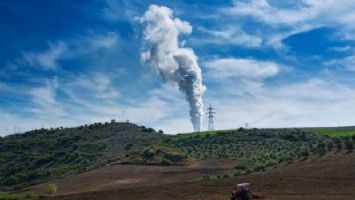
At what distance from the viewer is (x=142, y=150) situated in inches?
4375

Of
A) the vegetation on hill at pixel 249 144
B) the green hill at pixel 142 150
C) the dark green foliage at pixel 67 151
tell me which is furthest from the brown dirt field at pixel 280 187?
the dark green foliage at pixel 67 151

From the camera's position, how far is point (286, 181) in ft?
168

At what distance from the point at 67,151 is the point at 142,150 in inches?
1244

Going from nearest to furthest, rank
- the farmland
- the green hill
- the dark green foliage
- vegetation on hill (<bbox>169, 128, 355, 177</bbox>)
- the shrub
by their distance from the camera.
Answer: the farmland < the shrub < the green hill < vegetation on hill (<bbox>169, 128, 355, 177</bbox>) < the dark green foliage

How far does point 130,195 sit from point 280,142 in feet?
247

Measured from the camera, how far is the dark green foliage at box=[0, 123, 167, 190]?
107 meters

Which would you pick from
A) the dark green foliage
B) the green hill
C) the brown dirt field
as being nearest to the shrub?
the green hill

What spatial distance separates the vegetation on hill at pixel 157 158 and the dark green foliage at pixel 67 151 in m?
7.31

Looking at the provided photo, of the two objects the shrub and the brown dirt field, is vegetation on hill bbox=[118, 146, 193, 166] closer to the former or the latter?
A: the brown dirt field

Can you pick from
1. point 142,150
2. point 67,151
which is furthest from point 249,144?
point 67,151

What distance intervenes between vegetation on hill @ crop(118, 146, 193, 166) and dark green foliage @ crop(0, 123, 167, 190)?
731 cm

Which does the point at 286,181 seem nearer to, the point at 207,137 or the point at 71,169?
the point at 71,169

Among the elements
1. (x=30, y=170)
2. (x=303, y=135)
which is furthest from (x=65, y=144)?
(x=303, y=135)

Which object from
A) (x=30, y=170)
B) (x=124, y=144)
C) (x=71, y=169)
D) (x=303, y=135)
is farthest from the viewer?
(x=124, y=144)
